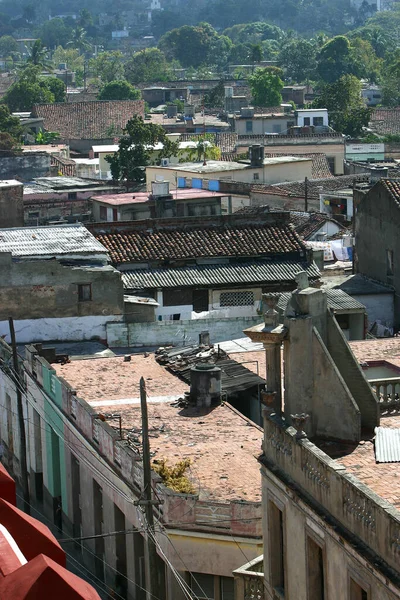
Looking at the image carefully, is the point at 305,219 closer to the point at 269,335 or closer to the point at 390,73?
the point at 269,335

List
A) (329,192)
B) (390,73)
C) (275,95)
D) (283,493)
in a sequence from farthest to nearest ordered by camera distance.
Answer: (390,73) < (275,95) < (329,192) < (283,493)

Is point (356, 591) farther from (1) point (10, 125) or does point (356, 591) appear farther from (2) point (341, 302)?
(1) point (10, 125)

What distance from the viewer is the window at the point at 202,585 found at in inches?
890

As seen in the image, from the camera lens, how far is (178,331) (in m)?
36.9

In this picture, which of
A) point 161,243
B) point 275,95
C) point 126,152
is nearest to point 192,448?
point 161,243

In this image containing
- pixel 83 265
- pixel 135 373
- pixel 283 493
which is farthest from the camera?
pixel 83 265

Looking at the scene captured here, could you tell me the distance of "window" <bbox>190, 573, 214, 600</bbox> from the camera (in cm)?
2259

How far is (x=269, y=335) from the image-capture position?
1912 centimetres

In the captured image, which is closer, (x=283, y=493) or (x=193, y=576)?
(x=283, y=493)

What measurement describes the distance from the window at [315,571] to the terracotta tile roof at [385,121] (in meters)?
93.1

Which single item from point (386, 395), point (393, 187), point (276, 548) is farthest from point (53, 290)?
point (276, 548)

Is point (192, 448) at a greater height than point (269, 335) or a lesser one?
lesser

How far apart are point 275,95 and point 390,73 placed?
16.8 meters

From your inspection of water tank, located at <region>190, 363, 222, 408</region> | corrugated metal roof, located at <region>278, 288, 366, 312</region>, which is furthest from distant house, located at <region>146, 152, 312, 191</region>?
water tank, located at <region>190, 363, 222, 408</region>
